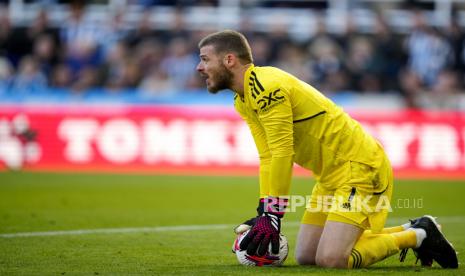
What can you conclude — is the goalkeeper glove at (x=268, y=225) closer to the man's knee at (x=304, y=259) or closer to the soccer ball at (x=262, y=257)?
the soccer ball at (x=262, y=257)

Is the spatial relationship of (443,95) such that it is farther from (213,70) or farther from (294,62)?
(213,70)

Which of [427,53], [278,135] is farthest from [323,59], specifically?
[278,135]

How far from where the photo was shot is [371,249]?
7312mm

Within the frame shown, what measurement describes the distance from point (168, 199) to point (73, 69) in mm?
6850

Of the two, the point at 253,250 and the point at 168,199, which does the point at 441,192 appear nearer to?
the point at 168,199

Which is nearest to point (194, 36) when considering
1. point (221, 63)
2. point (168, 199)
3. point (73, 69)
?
point (73, 69)

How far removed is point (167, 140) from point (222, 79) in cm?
1129

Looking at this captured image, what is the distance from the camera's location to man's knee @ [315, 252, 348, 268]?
719 cm

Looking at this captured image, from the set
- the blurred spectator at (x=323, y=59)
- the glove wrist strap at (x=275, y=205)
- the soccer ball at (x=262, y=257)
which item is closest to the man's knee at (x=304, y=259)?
the soccer ball at (x=262, y=257)

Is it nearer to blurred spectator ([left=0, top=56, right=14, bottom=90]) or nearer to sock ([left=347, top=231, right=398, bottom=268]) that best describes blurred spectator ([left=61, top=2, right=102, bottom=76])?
blurred spectator ([left=0, top=56, right=14, bottom=90])

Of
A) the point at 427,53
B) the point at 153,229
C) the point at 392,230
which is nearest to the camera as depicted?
the point at 392,230

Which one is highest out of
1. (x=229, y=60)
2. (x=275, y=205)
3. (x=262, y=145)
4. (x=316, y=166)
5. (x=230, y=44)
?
(x=230, y=44)

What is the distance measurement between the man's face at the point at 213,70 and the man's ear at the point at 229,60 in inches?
1.1

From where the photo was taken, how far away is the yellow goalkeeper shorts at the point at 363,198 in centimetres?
729
